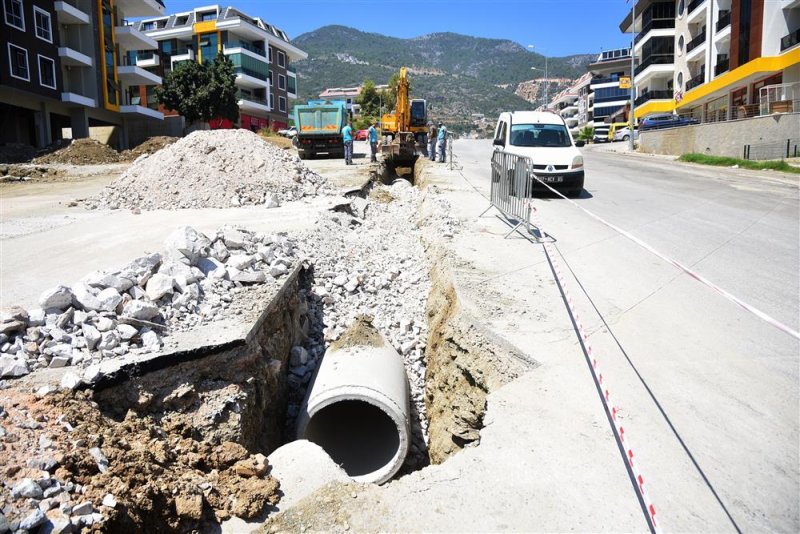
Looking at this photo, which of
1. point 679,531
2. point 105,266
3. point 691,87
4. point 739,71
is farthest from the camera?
point 691,87

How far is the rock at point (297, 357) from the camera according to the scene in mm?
7281

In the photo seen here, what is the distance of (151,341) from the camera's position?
5199 mm

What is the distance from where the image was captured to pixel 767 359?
5133 millimetres

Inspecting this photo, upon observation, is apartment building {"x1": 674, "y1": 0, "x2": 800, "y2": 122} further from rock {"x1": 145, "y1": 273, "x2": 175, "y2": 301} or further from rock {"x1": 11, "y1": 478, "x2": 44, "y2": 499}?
rock {"x1": 11, "y1": 478, "x2": 44, "y2": 499}

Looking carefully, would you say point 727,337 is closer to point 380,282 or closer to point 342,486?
point 342,486

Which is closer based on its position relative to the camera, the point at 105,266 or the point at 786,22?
the point at 105,266

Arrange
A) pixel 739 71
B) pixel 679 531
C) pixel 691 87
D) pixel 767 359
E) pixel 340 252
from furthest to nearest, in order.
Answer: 1. pixel 691 87
2. pixel 739 71
3. pixel 340 252
4. pixel 767 359
5. pixel 679 531

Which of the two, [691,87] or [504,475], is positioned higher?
[691,87]

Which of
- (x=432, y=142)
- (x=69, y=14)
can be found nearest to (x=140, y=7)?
(x=69, y=14)

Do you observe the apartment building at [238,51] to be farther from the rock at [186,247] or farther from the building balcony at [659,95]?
the rock at [186,247]

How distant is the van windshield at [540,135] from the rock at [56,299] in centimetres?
1183

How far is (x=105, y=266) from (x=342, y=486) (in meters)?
5.44

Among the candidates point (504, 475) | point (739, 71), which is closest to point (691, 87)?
point (739, 71)

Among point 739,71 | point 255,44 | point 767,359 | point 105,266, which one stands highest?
point 255,44
